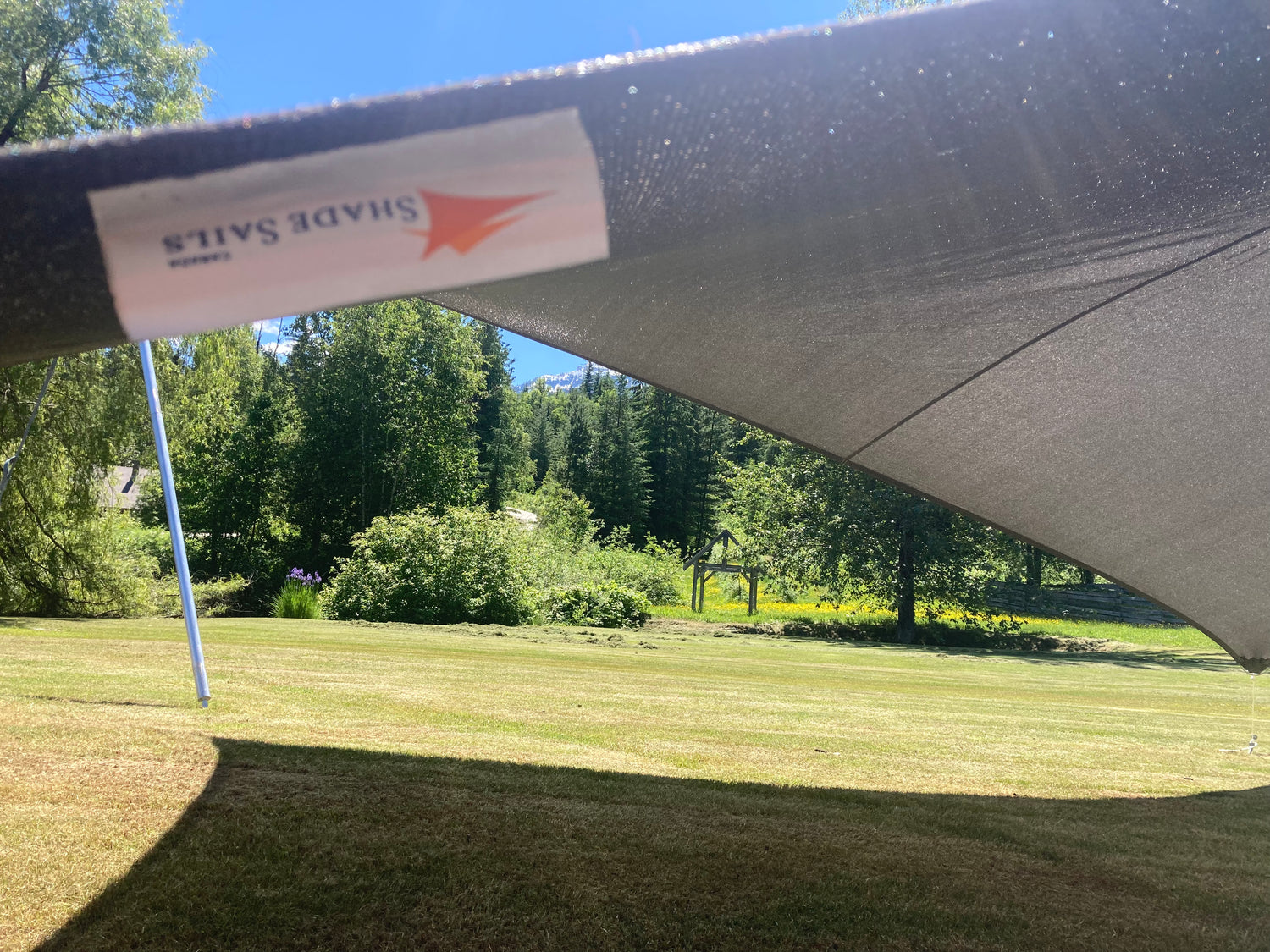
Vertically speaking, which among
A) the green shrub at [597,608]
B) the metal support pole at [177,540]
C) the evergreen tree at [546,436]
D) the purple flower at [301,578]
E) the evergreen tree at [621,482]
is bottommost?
the green shrub at [597,608]

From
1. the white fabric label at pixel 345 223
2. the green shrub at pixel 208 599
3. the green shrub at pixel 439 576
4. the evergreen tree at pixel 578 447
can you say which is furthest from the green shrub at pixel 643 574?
the evergreen tree at pixel 578 447

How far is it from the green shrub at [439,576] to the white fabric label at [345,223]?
14.9 metres

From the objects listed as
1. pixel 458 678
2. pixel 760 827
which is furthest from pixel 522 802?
pixel 458 678

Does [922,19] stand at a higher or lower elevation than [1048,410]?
higher

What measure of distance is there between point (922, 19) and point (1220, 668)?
1677cm

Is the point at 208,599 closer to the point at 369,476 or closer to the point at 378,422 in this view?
the point at 369,476

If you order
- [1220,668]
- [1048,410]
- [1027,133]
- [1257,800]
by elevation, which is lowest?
[1220,668]

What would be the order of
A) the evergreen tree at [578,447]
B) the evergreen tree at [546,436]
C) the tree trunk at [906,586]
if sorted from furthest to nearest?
the evergreen tree at [546,436] → the evergreen tree at [578,447] → the tree trunk at [906,586]

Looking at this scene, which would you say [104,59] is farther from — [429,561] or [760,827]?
[760,827]

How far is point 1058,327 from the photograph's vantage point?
3062 mm

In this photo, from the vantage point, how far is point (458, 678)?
7.79 meters

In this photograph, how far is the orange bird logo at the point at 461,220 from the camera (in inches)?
52.4

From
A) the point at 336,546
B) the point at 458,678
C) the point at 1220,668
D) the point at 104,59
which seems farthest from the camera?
the point at 336,546

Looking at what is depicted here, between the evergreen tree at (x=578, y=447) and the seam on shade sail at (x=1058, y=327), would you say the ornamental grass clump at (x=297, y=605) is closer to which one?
the seam on shade sail at (x=1058, y=327)
